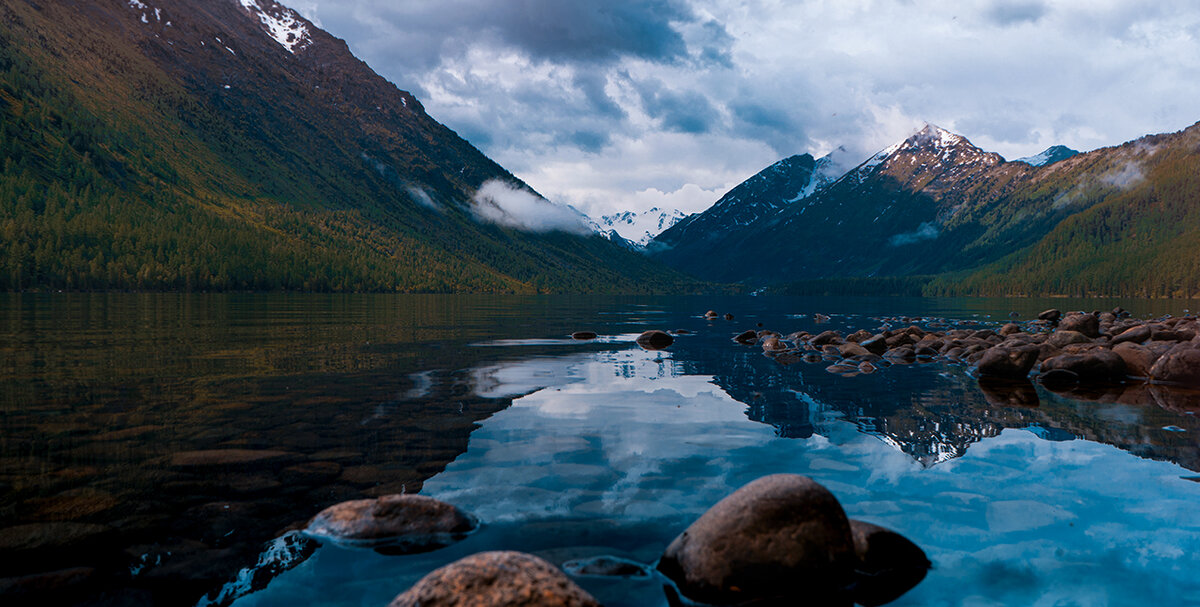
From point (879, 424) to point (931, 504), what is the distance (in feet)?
18.4

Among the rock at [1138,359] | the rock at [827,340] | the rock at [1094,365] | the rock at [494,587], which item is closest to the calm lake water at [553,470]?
the rock at [494,587]

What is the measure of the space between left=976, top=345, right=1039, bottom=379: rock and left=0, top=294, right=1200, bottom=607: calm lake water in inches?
117

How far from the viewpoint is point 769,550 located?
614 cm

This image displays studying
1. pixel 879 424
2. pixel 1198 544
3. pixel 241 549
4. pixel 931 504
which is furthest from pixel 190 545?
pixel 879 424

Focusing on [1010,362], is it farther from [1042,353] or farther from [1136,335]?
[1136,335]

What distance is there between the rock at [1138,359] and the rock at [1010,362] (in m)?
2.74

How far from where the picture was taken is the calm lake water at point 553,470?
247 inches

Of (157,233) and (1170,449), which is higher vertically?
(157,233)

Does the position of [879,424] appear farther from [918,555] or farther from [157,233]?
[157,233]

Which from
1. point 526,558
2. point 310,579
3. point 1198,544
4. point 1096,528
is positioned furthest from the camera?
point 1096,528

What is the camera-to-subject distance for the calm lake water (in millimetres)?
6281

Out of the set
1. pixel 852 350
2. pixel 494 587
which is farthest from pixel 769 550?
pixel 852 350

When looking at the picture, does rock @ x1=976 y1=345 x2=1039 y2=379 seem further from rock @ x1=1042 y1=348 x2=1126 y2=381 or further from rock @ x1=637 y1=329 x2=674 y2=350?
rock @ x1=637 y1=329 x2=674 y2=350

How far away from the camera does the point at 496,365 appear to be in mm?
23609
